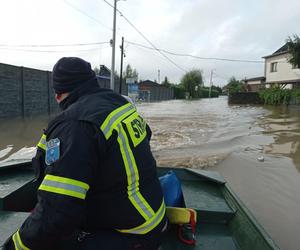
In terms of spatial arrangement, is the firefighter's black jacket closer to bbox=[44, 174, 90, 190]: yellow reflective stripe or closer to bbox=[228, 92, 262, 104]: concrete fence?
bbox=[44, 174, 90, 190]: yellow reflective stripe

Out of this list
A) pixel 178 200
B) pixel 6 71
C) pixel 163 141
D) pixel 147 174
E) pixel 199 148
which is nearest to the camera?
pixel 147 174

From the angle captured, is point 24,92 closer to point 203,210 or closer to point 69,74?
point 203,210

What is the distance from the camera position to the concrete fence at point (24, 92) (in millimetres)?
15672

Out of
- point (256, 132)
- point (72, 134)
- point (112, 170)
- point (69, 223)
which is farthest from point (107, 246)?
point (256, 132)

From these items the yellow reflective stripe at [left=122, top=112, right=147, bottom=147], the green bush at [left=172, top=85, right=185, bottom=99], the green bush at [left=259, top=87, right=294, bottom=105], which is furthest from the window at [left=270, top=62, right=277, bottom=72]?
the yellow reflective stripe at [left=122, top=112, right=147, bottom=147]

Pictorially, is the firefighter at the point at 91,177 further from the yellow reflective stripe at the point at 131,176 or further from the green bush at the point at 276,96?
the green bush at the point at 276,96

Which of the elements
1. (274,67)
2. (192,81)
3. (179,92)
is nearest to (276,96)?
(274,67)

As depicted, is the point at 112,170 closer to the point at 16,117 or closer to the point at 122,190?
the point at 122,190

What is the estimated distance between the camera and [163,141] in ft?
35.4

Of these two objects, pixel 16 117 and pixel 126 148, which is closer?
pixel 126 148

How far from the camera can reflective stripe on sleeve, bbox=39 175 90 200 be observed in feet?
4.66

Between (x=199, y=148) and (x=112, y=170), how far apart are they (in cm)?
827

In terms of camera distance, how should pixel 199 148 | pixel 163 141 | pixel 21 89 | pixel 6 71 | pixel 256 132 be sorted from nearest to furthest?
pixel 199 148
pixel 163 141
pixel 256 132
pixel 6 71
pixel 21 89

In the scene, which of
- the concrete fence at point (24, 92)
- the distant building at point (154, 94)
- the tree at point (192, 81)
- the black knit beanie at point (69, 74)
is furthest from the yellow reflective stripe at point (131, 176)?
the tree at point (192, 81)
